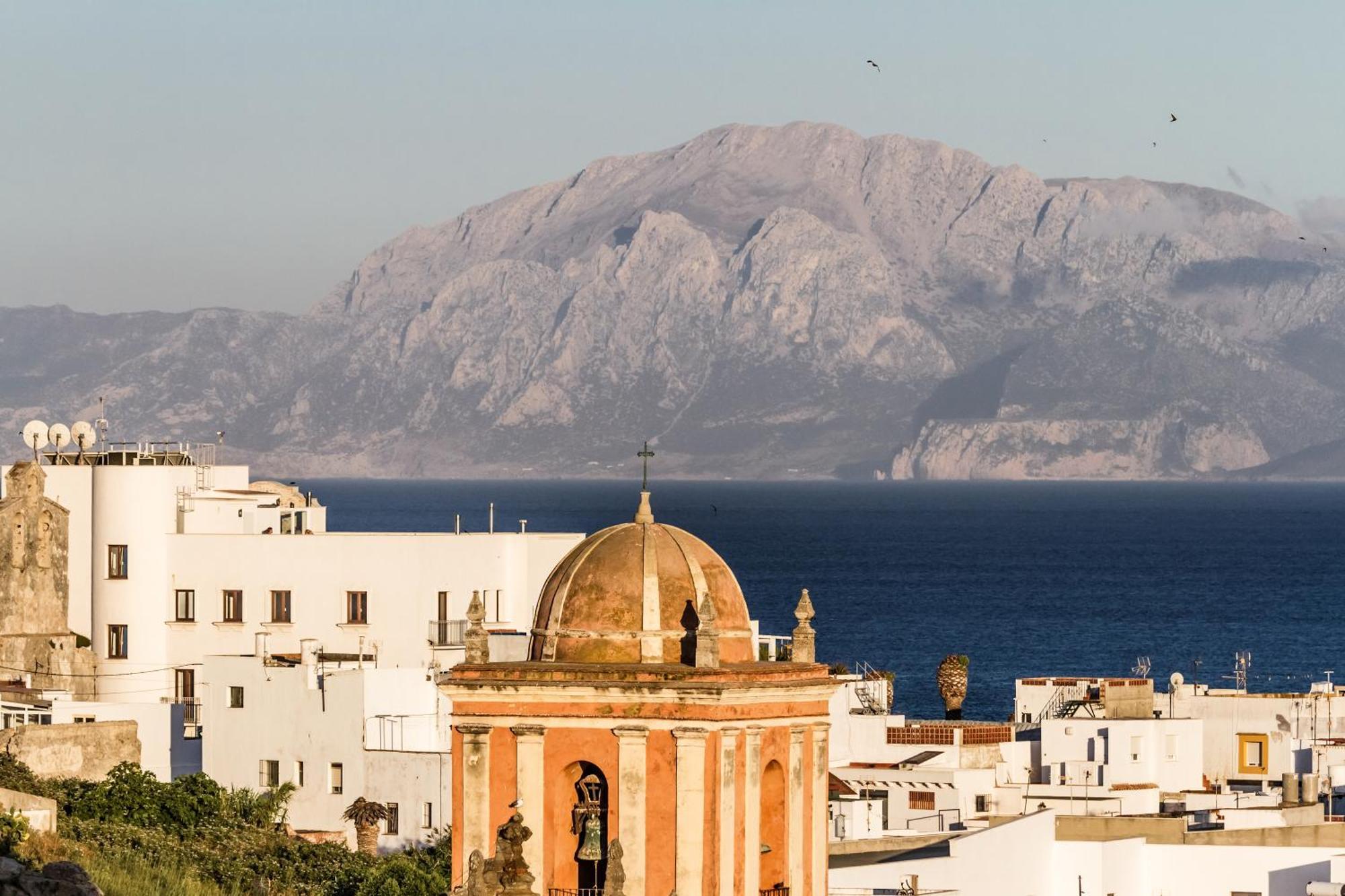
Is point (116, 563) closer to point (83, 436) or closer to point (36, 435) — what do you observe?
point (83, 436)

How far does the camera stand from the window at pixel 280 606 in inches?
2972

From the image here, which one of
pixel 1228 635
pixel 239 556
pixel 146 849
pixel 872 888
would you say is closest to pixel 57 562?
pixel 239 556

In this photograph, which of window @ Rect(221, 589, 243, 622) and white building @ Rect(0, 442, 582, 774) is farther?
window @ Rect(221, 589, 243, 622)

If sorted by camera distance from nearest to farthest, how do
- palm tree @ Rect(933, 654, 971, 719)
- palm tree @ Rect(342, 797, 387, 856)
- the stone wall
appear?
1. palm tree @ Rect(342, 797, 387, 856)
2. the stone wall
3. palm tree @ Rect(933, 654, 971, 719)

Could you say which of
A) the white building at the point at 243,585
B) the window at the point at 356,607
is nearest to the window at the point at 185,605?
the white building at the point at 243,585

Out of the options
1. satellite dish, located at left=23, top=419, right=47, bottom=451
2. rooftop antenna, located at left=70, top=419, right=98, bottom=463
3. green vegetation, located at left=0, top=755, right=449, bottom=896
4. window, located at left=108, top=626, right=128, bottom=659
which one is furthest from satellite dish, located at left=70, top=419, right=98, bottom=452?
green vegetation, located at left=0, top=755, right=449, bottom=896

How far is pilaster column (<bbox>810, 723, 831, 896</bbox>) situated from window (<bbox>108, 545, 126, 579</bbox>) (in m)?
53.8

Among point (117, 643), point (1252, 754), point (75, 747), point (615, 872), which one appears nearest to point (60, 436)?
point (117, 643)

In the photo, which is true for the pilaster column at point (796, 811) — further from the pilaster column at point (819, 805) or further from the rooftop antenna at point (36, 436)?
the rooftop antenna at point (36, 436)

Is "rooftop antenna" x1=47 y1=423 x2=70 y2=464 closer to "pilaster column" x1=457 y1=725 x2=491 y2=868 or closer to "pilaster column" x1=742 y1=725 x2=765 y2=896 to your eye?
"pilaster column" x1=457 y1=725 x2=491 y2=868

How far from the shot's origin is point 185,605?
252 feet

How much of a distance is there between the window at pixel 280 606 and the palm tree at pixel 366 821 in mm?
18093

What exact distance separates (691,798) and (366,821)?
114 feet

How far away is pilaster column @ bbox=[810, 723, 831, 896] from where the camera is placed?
24.9 m
